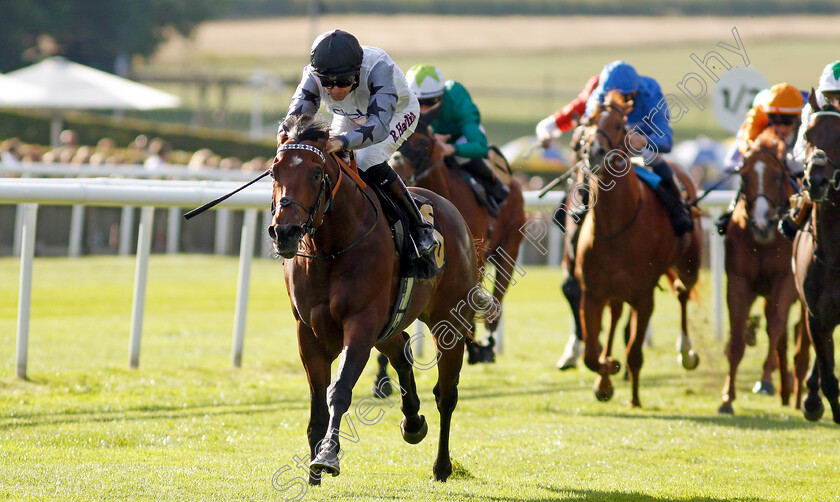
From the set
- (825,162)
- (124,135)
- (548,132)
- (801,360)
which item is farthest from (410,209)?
(124,135)

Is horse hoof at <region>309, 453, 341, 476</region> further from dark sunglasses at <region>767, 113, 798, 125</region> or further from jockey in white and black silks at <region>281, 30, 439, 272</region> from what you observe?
dark sunglasses at <region>767, 113, 798, 125</region>

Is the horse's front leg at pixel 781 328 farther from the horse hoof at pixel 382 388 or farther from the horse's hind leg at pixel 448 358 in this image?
the horse's hind leg at pixel 448 358

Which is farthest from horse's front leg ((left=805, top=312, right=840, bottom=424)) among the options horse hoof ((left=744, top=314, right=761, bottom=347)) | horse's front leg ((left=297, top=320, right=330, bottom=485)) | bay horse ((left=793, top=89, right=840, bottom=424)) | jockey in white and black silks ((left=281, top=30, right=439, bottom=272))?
horse's front leg ((left=297, top=320, right=330, bottom=485))

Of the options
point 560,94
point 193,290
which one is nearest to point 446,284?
point 193,290

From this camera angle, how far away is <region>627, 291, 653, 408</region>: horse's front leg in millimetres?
7195

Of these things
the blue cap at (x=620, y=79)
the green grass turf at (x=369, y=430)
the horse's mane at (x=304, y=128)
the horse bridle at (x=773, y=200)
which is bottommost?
the green grass turf at (x=369, y=430)

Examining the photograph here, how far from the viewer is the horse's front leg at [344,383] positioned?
3.93 meters

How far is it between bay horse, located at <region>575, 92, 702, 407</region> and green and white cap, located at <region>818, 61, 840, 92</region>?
1.22 meters

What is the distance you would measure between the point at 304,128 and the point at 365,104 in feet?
2.59

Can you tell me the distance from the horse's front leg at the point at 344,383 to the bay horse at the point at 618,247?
2.75 metres

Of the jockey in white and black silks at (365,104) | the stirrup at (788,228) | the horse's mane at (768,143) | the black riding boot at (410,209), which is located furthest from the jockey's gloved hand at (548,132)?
the black riding boot at (410,209)

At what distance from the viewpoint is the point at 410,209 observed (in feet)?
16.0

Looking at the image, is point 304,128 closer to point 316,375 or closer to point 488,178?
point 316,375

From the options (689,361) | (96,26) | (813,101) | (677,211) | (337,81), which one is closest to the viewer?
(337,81)
